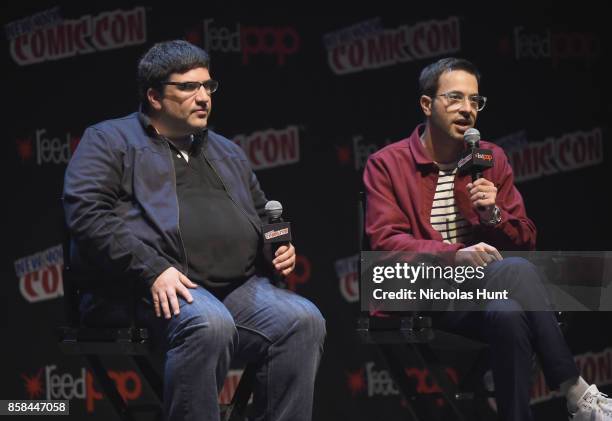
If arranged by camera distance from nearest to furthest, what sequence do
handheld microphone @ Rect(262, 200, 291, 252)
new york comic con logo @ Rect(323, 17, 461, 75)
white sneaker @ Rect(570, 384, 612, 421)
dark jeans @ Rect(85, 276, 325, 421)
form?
dark jeans @ Rect(85, 276, 325, 421), white sneaker @ Rect(570, 384, 612, 421), handheld microphone @ Rect(262, 200, 291, 252), new york comic con logo @ Rect(323, 17, 461, 75)

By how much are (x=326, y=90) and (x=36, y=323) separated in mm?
1745

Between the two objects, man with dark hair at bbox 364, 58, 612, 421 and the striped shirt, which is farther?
the striped shirt

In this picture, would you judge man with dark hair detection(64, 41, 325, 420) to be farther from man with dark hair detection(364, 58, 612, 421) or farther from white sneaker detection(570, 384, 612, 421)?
white sneaker detection(570, 384, 612, 421)

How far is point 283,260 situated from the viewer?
10.2ft

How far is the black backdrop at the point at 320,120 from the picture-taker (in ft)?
14.1

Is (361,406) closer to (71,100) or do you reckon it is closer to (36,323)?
(36,323)

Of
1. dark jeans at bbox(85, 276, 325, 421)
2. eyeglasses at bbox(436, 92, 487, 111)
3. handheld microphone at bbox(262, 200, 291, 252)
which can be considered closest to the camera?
dark jeans at bbox(85, 276, 325, 421)

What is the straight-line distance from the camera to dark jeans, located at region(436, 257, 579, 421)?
9.18ft

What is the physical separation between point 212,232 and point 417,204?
0.78 meters

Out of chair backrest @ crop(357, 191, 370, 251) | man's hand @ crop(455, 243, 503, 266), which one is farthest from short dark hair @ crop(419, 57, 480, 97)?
man's hand @ crop(455, 243, 503, 266)

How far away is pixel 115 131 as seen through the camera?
316cm

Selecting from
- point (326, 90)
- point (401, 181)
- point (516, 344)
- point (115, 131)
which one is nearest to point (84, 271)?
point (115, 131)

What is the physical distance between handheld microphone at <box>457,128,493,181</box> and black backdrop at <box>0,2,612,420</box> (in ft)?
4.39

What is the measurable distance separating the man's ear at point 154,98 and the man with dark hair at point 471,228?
2.64 feet
